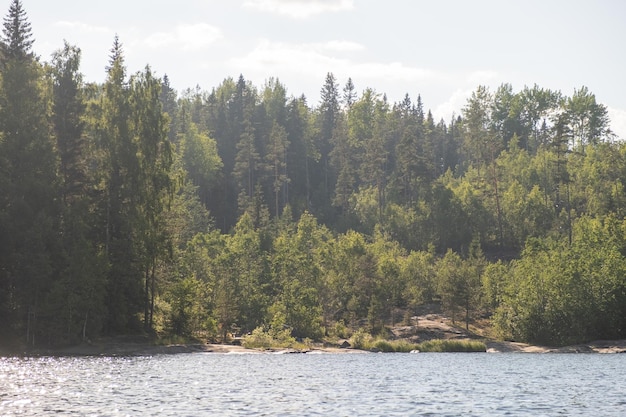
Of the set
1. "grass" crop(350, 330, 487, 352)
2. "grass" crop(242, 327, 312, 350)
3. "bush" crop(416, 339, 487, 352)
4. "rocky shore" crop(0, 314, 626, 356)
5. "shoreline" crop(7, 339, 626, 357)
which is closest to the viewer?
"shoreline" crop(7, 339, 626, 357)

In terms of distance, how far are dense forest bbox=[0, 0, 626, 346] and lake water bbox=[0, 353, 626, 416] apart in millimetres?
13501

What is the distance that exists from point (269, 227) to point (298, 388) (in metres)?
89.5

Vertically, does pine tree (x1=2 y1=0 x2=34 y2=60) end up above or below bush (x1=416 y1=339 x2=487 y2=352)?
above

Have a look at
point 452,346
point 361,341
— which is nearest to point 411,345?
point 452,346

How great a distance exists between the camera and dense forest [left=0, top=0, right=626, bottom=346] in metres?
67.0

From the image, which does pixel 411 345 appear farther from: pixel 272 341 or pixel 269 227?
pixel 269 227

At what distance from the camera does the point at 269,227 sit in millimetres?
129500

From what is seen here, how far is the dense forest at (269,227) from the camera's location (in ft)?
220

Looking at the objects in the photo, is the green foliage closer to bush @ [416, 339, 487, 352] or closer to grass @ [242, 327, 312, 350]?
grass @ [242, 327, 312, 350]

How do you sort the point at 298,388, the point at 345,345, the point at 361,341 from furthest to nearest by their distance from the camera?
the point at 345,345
the point at 361,341
the point at 298,388

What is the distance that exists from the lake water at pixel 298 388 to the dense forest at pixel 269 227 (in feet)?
44.3

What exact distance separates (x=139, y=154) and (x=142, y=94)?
6732 millimetres

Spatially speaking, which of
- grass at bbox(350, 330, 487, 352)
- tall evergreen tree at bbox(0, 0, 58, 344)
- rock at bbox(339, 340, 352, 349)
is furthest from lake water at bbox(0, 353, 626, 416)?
rock at bbox(339, 340, 352, 349)

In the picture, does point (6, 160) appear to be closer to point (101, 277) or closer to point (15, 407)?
point (101, 277)
